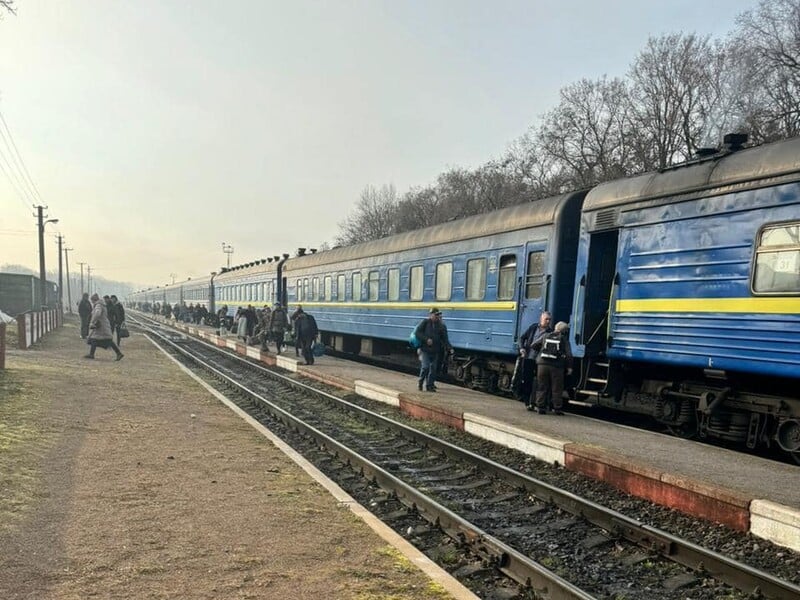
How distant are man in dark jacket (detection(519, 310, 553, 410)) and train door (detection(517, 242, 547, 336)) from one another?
0.46 m

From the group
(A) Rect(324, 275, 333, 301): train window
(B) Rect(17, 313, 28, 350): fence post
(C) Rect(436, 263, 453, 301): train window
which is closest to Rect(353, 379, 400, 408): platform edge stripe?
(C) Rect(436, 263, 453, 301): train window

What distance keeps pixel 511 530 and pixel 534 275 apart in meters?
6.23

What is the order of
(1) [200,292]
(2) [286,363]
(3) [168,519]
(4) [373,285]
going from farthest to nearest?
(1) [200,292] < (2) [286,363] < (4) [373,285] < (3) [168,519]

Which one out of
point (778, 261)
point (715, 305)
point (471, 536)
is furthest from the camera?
point (715, 305)

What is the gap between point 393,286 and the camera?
56.3 ft

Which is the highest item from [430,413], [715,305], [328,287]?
[328,287]

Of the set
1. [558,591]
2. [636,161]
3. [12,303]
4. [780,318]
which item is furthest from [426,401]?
[12,303]

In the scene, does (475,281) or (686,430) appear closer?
(686,430)

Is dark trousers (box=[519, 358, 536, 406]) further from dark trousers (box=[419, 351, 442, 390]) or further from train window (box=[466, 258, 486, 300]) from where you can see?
train window (box=[466, 258, 486, 300])

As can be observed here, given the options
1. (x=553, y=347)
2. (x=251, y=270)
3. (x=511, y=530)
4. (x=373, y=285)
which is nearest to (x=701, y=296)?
(x=553, y=347)

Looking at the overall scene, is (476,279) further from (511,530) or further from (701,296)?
(511,530)

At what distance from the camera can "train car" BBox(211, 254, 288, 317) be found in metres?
30.1

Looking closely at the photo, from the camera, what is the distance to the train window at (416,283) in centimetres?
1561

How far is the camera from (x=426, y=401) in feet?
37.4
